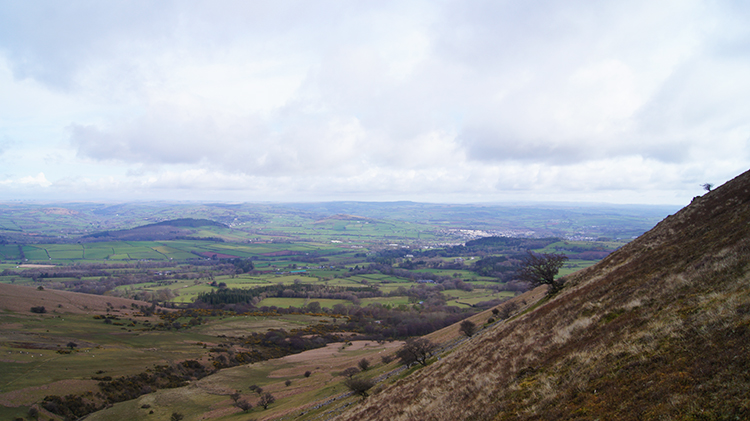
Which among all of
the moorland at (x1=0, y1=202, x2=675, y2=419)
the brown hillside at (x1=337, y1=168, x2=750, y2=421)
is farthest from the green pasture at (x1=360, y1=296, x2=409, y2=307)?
the brown hillside at (x1=337, y1=168, x2=750, y2=421)

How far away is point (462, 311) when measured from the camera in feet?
400

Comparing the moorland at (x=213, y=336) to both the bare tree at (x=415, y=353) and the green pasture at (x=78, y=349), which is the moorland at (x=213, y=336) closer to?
the green pasture at (x=78, y=349)

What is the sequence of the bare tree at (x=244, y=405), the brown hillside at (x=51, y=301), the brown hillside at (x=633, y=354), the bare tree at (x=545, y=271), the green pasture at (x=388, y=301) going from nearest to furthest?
the brown hillside at (x=633, y=354), the bare tree at (x=545, y=271), the bare tree at (x=244, y=405), the brown hillside at (x=51, y=301), the green pasture at (x=388, y=301)

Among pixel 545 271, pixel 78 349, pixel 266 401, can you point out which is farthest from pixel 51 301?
pixel 545 271

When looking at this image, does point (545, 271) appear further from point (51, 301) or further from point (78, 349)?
point (51, 301)

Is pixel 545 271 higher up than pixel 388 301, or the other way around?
pixel 545 271

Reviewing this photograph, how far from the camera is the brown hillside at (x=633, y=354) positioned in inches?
362

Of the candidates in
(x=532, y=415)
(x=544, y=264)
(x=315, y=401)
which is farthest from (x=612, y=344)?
(x=315, y=401)

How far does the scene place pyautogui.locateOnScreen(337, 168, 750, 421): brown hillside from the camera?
920 cm

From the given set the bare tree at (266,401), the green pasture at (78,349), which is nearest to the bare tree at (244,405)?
the bare tree at (266,401)

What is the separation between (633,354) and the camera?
1263cm

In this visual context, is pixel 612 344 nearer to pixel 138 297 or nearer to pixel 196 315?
pixel 196 315

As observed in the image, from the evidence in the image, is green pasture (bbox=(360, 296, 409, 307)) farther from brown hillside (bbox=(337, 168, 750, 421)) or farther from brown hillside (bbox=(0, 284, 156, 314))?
brown hillside (bbox=(337, 168, 750, 421))

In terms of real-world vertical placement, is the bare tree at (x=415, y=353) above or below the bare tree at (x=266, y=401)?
above
